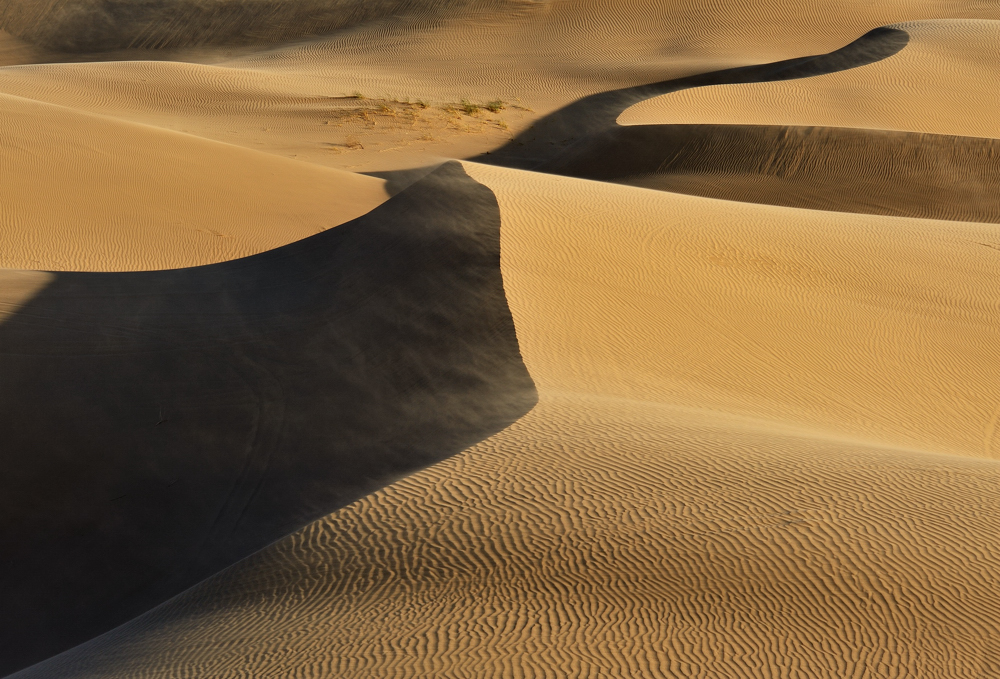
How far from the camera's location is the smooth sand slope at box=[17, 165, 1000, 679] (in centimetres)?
290

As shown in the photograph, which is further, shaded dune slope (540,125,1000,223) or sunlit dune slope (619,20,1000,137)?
sunlit dune slope (619,20,1000,137)

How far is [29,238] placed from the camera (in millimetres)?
8000

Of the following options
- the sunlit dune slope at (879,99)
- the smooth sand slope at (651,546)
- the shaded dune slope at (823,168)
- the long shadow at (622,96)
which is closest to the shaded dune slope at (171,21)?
the long shadow at (622,96)

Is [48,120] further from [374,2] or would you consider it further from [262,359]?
[374,2]

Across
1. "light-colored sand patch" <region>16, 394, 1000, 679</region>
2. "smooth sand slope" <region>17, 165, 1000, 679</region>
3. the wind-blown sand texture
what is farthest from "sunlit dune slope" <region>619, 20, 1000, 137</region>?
"light-colored sand patch" <region>16, 394, 1000, 679</region>

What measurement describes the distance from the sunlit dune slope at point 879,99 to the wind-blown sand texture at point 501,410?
151 centimetres

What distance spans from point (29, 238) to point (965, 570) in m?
7.58

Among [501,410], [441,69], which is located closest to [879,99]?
[441,69]

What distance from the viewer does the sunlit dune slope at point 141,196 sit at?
810 centimetres

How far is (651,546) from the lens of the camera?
333cm

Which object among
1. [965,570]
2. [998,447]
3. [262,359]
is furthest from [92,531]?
[998,447]

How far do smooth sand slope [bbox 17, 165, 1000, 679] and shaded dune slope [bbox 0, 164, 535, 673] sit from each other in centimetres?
55

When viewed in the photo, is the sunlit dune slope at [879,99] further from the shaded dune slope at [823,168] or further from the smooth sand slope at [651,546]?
the smooth sand slope at [651,546]

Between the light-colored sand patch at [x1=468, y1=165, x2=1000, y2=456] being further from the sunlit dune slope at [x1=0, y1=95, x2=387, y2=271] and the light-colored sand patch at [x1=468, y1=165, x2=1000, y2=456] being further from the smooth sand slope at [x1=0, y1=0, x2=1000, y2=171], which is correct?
the smooth sand slope at [x1=0, y1=0, x2=1000, y2=171]
